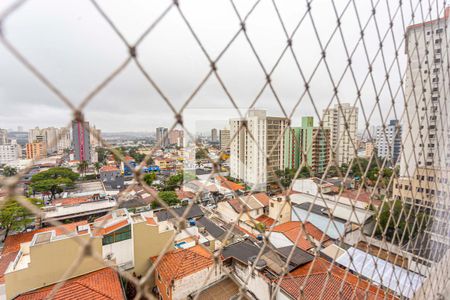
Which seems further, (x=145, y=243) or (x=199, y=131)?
(x=199, y=131)

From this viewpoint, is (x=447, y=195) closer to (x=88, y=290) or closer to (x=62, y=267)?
(x=88, y=290)

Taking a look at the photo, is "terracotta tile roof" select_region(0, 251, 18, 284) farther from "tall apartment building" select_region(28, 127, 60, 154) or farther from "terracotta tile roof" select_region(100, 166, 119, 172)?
"terracotta tile roof" select_region(100, 166, 119, 172)

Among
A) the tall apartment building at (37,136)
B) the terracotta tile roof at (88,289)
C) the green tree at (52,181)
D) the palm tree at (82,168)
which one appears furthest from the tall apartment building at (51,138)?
the palm tree at (82,168)

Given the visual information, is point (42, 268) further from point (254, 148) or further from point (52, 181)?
point (52, 181)

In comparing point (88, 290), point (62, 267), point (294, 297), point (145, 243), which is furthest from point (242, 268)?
point (62, 267)

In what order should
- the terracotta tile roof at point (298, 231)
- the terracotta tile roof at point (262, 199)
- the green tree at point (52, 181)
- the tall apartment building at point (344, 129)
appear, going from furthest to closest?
1. the green tree at point (52, 181)
2. the terracotta tile roof at point (262, 199)
3. the terracotta tile roof at point (298, 231)
4. the tall apartment building at point (344, 129)

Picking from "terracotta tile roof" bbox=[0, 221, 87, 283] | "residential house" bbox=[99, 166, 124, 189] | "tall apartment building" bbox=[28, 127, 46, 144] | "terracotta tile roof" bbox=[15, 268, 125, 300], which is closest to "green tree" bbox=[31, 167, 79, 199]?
"residential house" bbox=[99, 166, 124, 189]

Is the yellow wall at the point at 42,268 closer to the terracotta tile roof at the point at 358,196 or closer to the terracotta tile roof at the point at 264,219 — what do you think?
the terracotta tile roof at the point at 358,196
